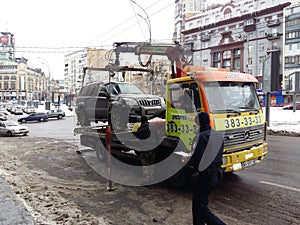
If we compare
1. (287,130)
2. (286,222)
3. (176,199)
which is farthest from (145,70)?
(287,130)

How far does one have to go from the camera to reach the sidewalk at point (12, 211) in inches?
169

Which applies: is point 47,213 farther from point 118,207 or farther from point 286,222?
point 286,222

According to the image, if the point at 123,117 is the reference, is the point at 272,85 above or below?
above

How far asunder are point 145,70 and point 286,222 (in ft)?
22.0

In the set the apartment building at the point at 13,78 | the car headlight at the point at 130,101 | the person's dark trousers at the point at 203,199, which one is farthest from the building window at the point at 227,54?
the apartment building at the point at 13,78

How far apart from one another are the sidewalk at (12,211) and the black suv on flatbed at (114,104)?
12.6 ft

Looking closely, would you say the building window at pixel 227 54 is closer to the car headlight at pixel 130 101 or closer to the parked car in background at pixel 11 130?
the parked car in background at pixel 11 130

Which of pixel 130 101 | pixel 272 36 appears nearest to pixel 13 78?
pixel 272 36

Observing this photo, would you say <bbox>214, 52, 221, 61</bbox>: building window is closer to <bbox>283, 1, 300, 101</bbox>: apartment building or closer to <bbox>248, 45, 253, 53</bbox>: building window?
<bbox>248, 45, 253, 53</bbox>: building window

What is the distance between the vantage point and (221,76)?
6.00m

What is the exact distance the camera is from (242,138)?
581 cm

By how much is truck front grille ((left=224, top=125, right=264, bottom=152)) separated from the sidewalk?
3.69m

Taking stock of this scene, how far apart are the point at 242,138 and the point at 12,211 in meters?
4.40

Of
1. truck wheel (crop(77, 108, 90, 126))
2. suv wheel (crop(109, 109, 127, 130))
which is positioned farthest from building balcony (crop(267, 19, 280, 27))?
suv wheel (crop(109, 109, 127, 130))
